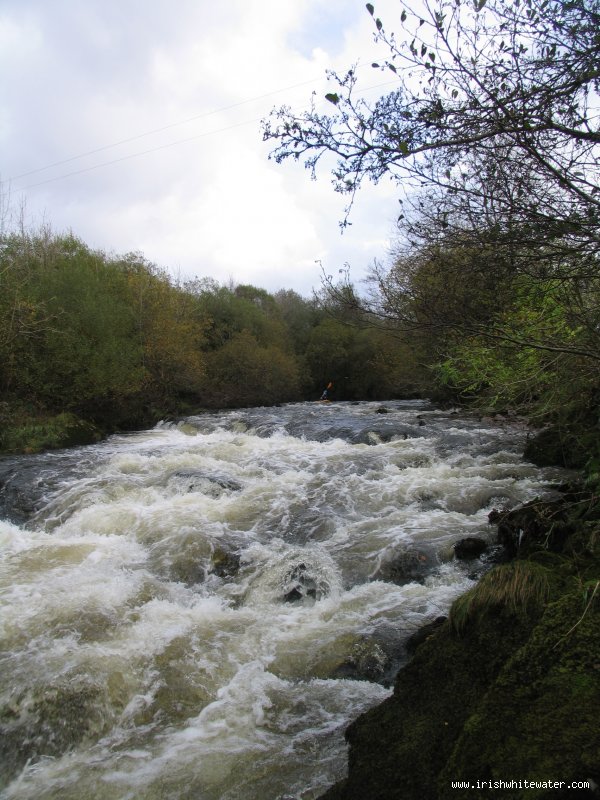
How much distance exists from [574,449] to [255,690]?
689 centimetres

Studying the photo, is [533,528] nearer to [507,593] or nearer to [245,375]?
[507,593]

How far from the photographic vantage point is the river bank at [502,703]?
172cm

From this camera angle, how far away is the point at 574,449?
8367 mm

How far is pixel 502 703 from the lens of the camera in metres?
2.01

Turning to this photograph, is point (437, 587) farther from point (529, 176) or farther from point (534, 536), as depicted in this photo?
point (529, 176)

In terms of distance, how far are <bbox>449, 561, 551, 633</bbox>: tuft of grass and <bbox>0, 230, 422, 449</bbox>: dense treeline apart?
81.6 inches

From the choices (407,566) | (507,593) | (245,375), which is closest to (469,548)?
(407,566)

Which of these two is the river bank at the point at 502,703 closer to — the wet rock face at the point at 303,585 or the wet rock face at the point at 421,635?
the wet rock face at the point at 421,635

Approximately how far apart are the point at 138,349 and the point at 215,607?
16118 mm

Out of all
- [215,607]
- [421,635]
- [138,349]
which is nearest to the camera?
[421,635]

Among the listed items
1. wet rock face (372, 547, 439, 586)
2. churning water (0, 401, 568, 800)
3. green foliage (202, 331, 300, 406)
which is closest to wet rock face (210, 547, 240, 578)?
churning water (0, 401, 568, 800)

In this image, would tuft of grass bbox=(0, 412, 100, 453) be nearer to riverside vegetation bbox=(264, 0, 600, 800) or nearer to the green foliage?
the green foliage

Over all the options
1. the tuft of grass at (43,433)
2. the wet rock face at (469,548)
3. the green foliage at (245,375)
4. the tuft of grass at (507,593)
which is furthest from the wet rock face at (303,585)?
the green foliage at (245,375)

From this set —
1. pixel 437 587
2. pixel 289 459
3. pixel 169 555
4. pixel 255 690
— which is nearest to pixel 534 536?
pixel 437 587
